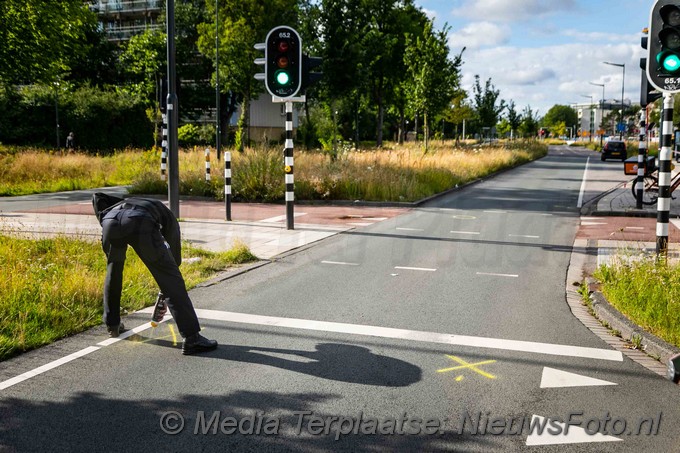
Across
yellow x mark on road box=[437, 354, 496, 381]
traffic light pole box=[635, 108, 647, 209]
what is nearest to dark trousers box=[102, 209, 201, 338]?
yellow x mark on road box=[437, 354, 496, 381]

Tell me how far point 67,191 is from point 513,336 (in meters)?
18.4

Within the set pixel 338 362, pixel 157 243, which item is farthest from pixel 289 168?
pixel 338 362

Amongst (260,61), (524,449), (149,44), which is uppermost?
(149,44)

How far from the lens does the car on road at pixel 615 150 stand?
155ft

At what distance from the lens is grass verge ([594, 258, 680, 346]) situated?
5514mm

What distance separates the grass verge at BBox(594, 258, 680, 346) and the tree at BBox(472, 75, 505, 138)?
160ft

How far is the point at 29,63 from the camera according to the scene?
21.1 metres

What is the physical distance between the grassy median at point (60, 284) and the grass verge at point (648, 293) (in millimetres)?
4577

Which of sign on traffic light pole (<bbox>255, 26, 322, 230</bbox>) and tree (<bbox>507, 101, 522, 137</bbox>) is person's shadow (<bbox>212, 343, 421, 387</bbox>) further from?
tree (<bbox>507, 101, 522, 137</bbox>)

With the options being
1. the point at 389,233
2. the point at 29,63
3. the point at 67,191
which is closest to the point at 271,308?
the point at 389,233

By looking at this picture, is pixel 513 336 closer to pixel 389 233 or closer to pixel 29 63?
pixel 389 233

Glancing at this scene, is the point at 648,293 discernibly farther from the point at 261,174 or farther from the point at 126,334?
the point at 261,174

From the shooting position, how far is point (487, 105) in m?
54.8

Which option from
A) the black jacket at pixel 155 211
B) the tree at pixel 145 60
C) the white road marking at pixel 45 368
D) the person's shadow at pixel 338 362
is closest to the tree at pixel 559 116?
the tree at pixel 145 60
